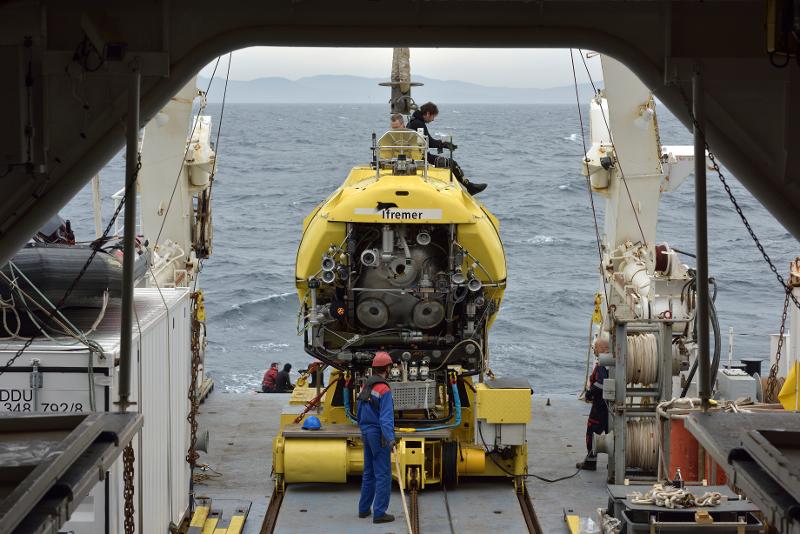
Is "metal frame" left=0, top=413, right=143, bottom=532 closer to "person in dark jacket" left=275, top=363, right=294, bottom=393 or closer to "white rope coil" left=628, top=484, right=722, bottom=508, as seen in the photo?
"white rope coil" left=628, top=484, right=722, bottom=508

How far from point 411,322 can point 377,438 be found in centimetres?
162

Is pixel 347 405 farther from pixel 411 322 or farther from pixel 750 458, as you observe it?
pixel 750 458

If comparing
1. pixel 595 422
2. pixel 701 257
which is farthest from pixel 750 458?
pixel 595 422

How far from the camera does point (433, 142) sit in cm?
1460

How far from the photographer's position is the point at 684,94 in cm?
642

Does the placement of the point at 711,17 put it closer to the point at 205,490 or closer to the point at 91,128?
the point at 91,128

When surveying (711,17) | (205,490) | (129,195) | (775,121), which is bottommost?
(205,490)

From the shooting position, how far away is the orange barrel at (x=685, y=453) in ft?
36.0

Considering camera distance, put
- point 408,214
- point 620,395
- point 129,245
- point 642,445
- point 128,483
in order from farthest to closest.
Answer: point 642,445
point 620,395
point 408,214
point 128,483
point 129,245

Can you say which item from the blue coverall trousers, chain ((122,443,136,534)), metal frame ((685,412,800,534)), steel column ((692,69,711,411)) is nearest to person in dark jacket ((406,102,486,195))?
the blue coverall trousers

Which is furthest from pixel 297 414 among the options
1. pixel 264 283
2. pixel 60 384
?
pixel 264 283

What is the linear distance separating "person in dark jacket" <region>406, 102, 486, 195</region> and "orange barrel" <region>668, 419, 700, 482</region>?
13.6 feet

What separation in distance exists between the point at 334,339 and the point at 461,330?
136cm

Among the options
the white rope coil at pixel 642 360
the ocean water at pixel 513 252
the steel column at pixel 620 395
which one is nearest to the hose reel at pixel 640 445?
the steel column at pixel 620 395
